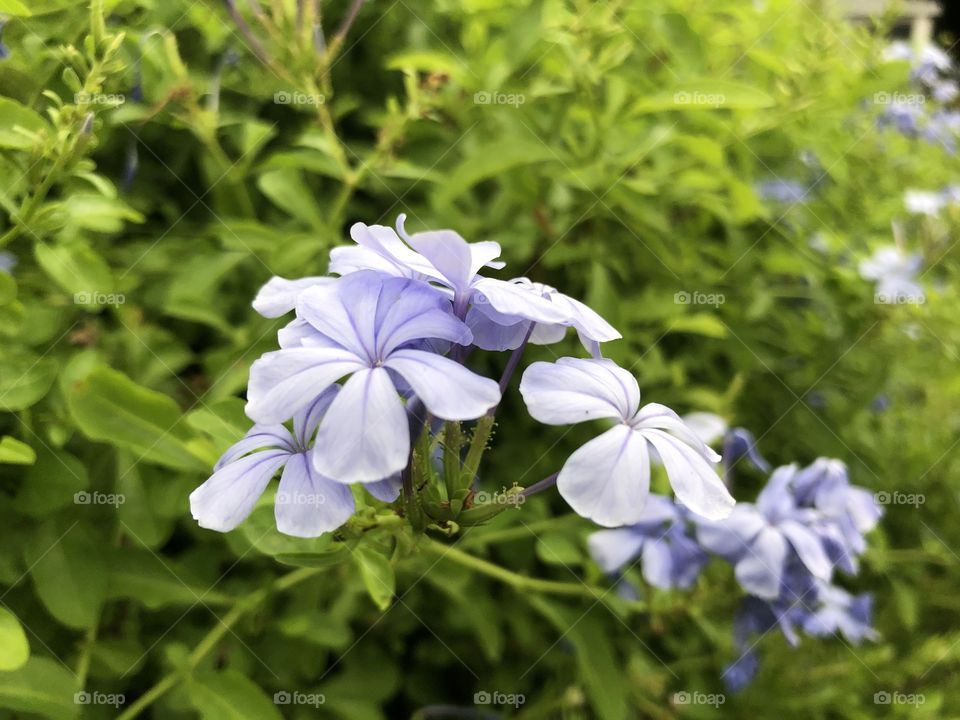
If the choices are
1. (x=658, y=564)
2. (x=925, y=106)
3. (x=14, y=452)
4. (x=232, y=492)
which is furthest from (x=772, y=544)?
(x=925, y=106)

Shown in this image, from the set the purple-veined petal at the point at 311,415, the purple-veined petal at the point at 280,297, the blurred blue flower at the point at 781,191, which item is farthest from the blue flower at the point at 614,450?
the blurred blue flower at the point at 781,191

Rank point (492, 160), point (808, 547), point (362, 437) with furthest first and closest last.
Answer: point (492, 160), point (808, 547), point (362, 437)

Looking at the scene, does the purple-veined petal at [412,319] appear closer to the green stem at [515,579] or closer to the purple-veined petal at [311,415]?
the purple-veined petal at [311,415]

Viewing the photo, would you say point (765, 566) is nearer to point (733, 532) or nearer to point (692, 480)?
point (733, 532)

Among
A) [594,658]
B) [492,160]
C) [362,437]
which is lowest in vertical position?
[594,658]

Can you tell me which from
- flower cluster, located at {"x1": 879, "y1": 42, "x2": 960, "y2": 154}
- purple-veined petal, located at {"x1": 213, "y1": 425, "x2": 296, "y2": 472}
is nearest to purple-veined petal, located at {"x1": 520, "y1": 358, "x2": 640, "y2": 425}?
purple-veined petal, located at {"x1": 213, "y1": 425, "x2": 296, "y2": 472}

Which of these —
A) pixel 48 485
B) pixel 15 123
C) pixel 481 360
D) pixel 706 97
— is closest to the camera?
pixel 15 123

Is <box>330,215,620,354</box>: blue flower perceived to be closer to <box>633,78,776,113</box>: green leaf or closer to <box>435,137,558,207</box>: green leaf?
<box>435,137,558,207</box>: green leaf
